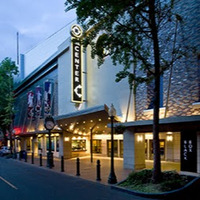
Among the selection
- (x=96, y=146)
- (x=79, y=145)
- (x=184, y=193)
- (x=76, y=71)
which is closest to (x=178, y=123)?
(x=184, y=193)

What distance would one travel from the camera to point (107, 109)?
18.0m

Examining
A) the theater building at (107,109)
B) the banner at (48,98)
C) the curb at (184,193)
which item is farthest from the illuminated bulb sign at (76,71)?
the curb at (184,193)

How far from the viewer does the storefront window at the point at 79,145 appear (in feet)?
97.9

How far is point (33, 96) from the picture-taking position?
120 feet

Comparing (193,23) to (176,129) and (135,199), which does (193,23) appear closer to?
(176,129)

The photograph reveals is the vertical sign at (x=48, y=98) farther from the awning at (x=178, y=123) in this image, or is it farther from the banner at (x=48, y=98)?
the awning at (x=178, y=123)

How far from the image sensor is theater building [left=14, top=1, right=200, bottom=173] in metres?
14.1

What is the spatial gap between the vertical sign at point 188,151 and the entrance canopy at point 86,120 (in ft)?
19.4

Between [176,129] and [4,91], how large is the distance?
31602 millimetres

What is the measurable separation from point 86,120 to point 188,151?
1036cm

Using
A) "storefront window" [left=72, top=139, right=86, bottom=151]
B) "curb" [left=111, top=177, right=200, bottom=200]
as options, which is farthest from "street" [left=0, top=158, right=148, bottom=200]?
"storefront window" [left=72, top=139, right=86, bottom=151]

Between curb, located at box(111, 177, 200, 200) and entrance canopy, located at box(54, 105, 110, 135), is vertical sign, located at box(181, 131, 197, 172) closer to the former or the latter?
curb, located at box(111, 177, 200, 200)

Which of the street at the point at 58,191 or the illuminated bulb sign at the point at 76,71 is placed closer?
the street at the point at 58,191

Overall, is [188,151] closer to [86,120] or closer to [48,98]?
[86,120]
